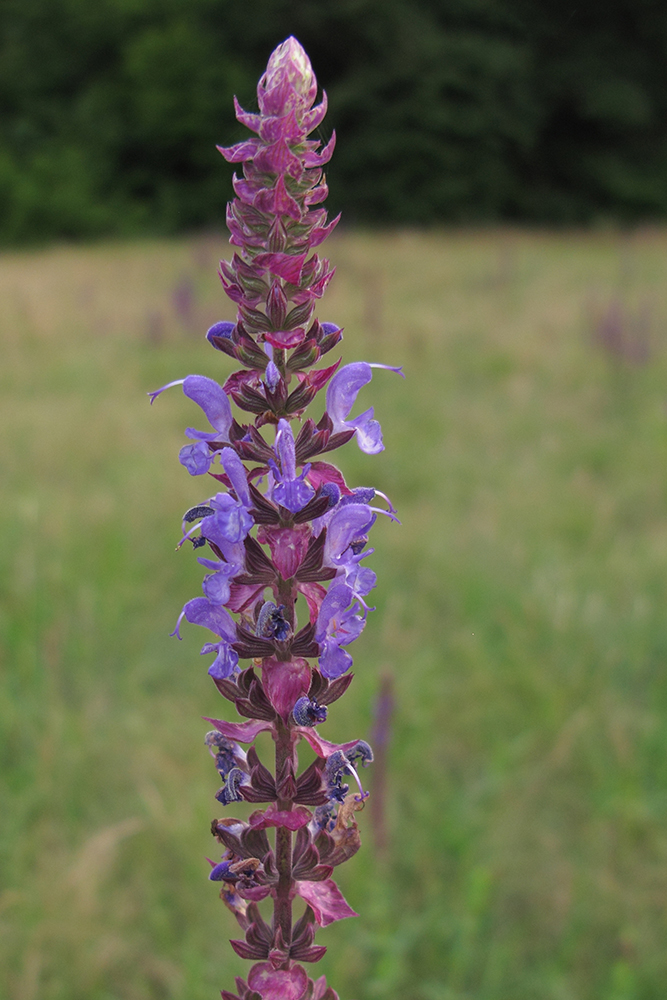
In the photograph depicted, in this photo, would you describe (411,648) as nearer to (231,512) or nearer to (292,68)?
(231,512)

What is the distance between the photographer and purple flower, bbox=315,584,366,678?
91 centimetres

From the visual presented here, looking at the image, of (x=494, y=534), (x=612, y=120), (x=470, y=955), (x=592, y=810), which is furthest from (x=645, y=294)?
(x=612, y=120)

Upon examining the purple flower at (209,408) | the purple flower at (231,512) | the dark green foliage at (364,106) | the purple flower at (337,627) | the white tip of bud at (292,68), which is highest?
the dark green foliage at (364,106)

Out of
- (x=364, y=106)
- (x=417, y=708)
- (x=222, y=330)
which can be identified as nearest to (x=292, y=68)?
(x=222, y=330)

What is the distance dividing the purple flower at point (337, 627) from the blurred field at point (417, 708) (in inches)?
53.1

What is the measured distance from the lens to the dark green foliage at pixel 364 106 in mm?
23141

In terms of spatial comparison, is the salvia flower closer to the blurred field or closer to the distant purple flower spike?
the distant purple flower spike

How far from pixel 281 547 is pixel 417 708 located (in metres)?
2.22

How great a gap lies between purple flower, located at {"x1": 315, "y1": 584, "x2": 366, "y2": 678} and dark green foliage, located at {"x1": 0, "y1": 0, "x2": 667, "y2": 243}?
23.7 metres

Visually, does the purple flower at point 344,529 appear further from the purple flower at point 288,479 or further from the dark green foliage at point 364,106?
the dark green foliage at point 364,106

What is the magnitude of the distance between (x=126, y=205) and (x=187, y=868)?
25009mm

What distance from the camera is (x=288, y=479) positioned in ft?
3.01

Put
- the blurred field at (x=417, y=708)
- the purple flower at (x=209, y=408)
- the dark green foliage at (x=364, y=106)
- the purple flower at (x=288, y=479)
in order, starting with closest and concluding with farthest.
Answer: the purple flower at (x=288, y=479) → the purple flower at (x=209, y=408) → the blurred field at (x=417, y=708) → the dark green foliage at (x=364, y=106)

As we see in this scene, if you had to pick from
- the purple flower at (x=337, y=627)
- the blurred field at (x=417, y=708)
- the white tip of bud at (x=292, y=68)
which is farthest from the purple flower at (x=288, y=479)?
the blurred field at (x=417, y=708)
